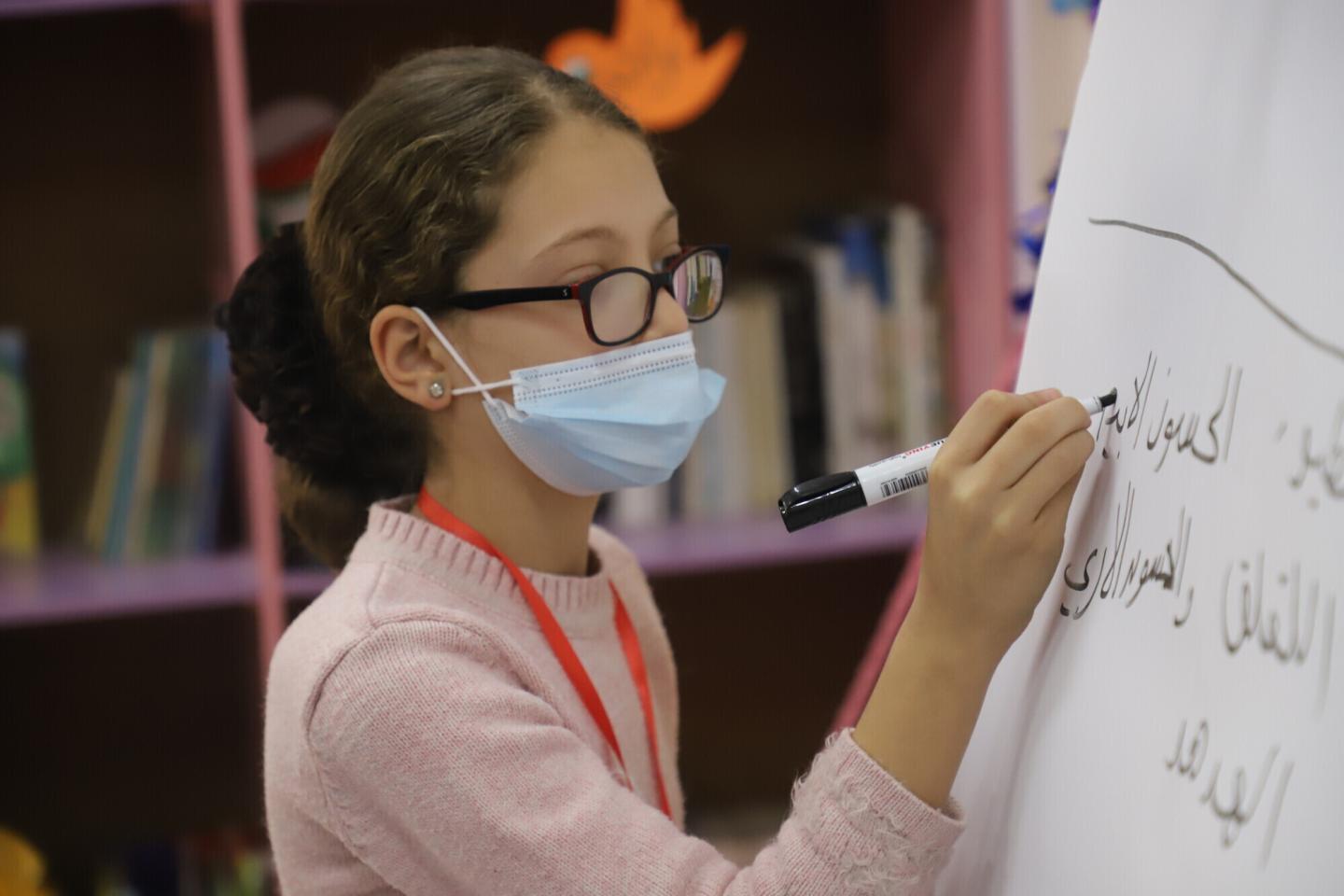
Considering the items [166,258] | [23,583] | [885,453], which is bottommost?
[23,583]

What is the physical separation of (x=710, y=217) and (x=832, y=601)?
22.0 inches

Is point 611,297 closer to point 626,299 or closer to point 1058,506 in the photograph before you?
point 626,299

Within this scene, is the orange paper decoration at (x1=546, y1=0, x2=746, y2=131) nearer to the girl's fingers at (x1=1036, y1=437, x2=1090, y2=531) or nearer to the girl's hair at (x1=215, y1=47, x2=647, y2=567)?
the girl's hair at (x1=215, y1=47, x2=647, y2=567)

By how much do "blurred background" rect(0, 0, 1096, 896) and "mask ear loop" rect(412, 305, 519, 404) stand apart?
0.63 meters

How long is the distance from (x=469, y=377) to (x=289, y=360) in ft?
0.50

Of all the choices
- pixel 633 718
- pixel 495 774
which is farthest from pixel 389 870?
pixel 633 718

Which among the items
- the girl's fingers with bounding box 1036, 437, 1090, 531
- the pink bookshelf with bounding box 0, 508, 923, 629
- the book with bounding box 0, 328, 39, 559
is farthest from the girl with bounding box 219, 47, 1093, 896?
the book with bounding box 0, 328, 39, 559

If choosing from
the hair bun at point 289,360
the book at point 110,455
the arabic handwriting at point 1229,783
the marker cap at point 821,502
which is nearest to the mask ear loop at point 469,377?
the hair bun at point 289,360

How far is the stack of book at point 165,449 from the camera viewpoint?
1.59 meters

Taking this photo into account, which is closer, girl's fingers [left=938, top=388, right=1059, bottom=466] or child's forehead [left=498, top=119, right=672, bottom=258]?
girl's fingers [left=938, top=388, right=1059, bottom=466]

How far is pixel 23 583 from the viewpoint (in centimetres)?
155

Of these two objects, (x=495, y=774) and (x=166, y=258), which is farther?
(x=166, y=258)

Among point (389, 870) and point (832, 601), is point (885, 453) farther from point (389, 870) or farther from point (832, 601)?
point (389, 870)

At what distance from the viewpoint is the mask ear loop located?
0.85m
